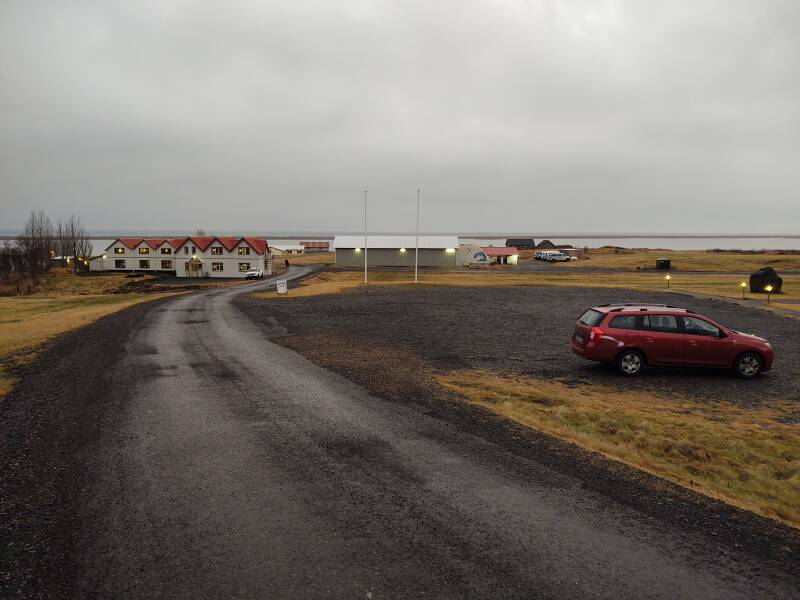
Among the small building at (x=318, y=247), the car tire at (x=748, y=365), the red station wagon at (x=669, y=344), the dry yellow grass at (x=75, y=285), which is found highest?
the small building at (x=318, y=247)

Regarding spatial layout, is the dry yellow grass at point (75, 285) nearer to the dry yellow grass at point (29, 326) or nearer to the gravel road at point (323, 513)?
the dry yellow grass at point (29, 326)

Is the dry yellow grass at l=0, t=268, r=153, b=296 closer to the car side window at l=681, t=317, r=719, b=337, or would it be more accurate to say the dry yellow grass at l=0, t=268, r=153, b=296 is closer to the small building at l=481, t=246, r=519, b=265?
the small building at l=481, t=246, r=519, b=265

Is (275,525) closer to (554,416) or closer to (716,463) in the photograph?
(554,416)

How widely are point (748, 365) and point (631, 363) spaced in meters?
3.61

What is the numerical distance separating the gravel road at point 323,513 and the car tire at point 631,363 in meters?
6.83

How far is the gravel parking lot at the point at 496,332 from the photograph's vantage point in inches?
574

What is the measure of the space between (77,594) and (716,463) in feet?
32.5

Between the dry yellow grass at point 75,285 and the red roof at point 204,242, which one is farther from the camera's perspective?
the red roof at point 204,242

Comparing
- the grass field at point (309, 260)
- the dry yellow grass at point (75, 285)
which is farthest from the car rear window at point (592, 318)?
the grass field at point (309, 260)

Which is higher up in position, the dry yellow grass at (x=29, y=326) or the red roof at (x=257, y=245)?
the red roof at (x=257, y=245)

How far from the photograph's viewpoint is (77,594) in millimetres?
4984

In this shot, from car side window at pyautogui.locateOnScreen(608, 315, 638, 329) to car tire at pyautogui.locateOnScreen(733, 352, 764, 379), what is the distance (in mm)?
3401

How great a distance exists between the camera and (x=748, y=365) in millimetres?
14773

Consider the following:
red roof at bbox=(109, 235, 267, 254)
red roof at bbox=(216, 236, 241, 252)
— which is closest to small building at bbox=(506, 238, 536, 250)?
red roof at bbox=(109, 235, 267, 254)
